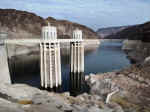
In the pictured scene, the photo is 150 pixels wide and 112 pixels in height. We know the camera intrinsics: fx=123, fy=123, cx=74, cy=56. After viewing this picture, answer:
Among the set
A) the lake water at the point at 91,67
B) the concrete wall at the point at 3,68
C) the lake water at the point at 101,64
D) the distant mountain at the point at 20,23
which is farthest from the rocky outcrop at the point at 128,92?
the distant mountain at the point at 20,23

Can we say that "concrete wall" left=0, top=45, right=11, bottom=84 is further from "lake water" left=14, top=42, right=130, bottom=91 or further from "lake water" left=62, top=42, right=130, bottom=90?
"lake water" left=62, top=42, right=130, bottom=90

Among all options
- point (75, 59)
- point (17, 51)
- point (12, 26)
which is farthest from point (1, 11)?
point (75, 59)

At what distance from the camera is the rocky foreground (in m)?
8.83

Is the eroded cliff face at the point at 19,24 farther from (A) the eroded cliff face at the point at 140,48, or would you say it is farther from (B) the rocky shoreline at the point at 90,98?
(B) the rocky shoreline at the point at 90,98

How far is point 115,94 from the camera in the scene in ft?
50.5

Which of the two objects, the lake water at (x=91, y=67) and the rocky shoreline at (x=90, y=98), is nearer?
the rocky shoreline at (x=90, y=98)

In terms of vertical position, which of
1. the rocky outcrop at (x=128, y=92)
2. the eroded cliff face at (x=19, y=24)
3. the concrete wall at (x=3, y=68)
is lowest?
the rocky outcrop at (x=128, y=92)

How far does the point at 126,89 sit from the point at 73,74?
1411 cm

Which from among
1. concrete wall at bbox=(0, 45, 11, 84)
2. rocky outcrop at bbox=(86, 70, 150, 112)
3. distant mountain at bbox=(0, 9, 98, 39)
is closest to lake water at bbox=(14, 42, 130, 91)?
concrete wall at bbox=(0, 45, 11, 84)

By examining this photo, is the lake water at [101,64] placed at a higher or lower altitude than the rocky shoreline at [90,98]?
lower

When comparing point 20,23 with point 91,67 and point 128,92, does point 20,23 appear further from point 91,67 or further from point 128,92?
point 128,92

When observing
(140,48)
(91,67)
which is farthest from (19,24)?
(140,48)

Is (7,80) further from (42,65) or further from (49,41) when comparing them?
(49,41)

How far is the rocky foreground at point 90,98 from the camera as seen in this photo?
883 cm
